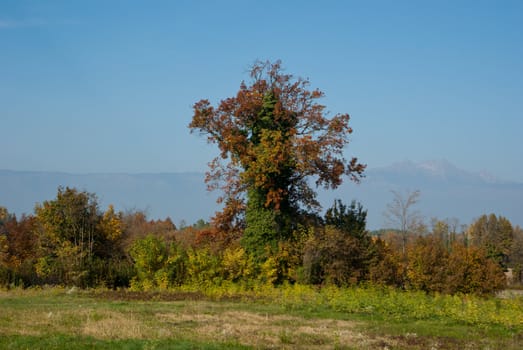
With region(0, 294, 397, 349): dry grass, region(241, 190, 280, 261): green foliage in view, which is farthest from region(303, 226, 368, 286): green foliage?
region(0, 294, 397, 349): dry grass

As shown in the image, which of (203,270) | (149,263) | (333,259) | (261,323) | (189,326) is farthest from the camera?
(149,263)

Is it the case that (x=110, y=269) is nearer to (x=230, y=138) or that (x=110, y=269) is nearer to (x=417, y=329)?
(x=230, y=138)

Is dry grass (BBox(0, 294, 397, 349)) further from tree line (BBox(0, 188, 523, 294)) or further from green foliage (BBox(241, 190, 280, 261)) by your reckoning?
green foliage (BBox(241, 190, 280, 261))

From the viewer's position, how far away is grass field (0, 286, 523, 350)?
12.2 m

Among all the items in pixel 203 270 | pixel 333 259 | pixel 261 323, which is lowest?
pixel 261 323

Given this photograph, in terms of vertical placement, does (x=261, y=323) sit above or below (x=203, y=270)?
below

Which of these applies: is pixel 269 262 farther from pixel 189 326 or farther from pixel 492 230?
pixel 492 230

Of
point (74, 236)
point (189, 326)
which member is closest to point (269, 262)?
point (74, 236)

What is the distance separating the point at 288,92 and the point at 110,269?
12.4m

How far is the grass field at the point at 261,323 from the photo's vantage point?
40.1 ft

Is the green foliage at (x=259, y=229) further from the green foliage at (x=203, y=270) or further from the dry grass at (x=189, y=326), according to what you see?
the dry grass at (x=189, y=326)

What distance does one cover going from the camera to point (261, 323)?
15.5 meters

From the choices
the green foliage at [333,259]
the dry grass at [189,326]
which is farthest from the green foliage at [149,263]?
the dry grass at [189,326]

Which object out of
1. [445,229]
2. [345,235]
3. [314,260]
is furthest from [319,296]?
[445,229]
